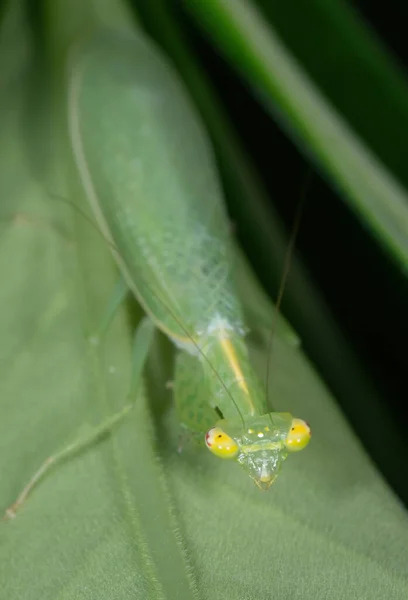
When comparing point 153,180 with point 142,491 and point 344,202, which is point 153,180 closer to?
point 344,202

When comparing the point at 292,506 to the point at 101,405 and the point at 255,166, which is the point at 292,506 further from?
the point at 255,166

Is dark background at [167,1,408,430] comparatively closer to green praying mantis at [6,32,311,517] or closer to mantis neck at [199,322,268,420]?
green praying mantis at [6,32,311,517]

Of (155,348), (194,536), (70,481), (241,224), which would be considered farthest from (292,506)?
(241,224)

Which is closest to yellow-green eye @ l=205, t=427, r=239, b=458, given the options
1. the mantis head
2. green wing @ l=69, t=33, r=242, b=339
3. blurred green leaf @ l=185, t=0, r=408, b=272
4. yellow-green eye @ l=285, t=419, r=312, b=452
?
the mantis head

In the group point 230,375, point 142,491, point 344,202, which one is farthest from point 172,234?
point 142,491

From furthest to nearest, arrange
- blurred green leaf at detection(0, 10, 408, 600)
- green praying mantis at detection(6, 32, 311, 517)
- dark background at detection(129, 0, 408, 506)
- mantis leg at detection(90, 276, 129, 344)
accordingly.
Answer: dark background at detection(129, 0, 408, 506) → mantis leg at detection(90, 276, 129, 344) → green praying mantis at detection(6, 32, 311, 517) → blurred green leaf at detection(0, 10, 408, 600)

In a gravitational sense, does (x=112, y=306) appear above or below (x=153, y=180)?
below

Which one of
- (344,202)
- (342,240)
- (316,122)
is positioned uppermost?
(316,122)

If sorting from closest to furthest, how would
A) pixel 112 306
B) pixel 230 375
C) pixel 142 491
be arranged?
pixel 142 491 < pixel 230 375 < pixel 112 306
